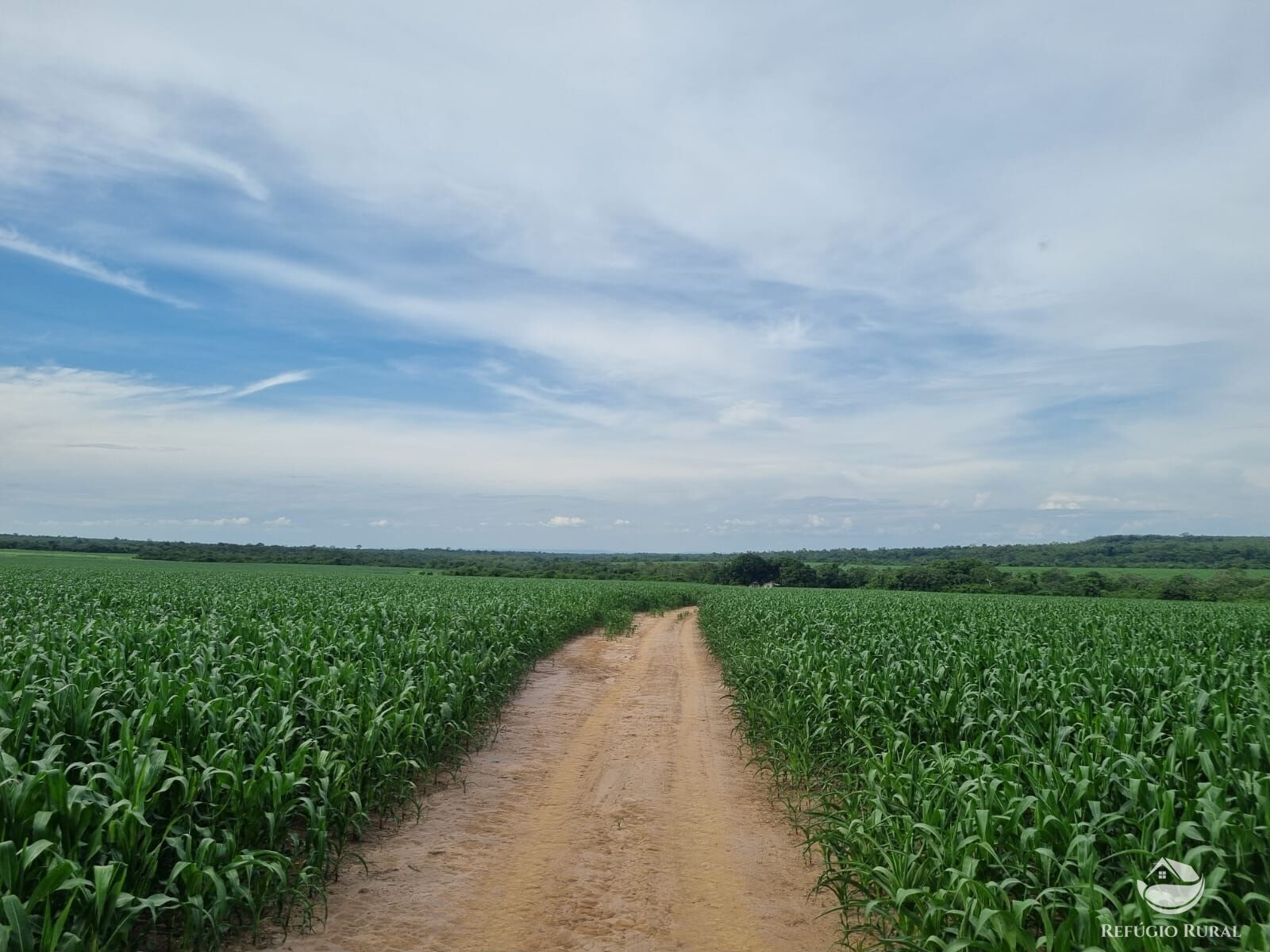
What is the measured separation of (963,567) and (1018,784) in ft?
284

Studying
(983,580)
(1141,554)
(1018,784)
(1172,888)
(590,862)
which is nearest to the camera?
(1172,888)

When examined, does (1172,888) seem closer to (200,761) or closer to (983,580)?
(200,761)

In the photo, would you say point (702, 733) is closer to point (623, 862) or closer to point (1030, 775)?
point (623, 862)

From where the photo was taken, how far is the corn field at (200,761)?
12.5ft

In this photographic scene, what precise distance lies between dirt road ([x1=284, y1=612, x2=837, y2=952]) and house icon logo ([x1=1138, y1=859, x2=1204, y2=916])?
2087 mm

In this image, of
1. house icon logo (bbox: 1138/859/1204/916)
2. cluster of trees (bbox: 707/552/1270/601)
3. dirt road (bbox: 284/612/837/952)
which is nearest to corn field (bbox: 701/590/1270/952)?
house icon logo (bbox: 1138/859/1204/916)

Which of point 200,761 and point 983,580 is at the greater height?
point 200,761

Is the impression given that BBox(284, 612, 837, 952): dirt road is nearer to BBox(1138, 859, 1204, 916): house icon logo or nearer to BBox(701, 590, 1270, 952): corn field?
BBox(701, 590, 1270, 952): corn field

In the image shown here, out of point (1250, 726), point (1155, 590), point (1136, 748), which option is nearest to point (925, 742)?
point (1136, 748)

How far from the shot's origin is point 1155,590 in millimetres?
58188

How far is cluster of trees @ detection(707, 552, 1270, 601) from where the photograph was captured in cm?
5759

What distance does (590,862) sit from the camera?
593 centimetres

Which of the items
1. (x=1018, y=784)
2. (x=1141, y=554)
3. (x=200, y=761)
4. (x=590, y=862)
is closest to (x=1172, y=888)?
(x=1018, y=784)

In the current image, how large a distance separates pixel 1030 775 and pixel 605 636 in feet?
66.8
